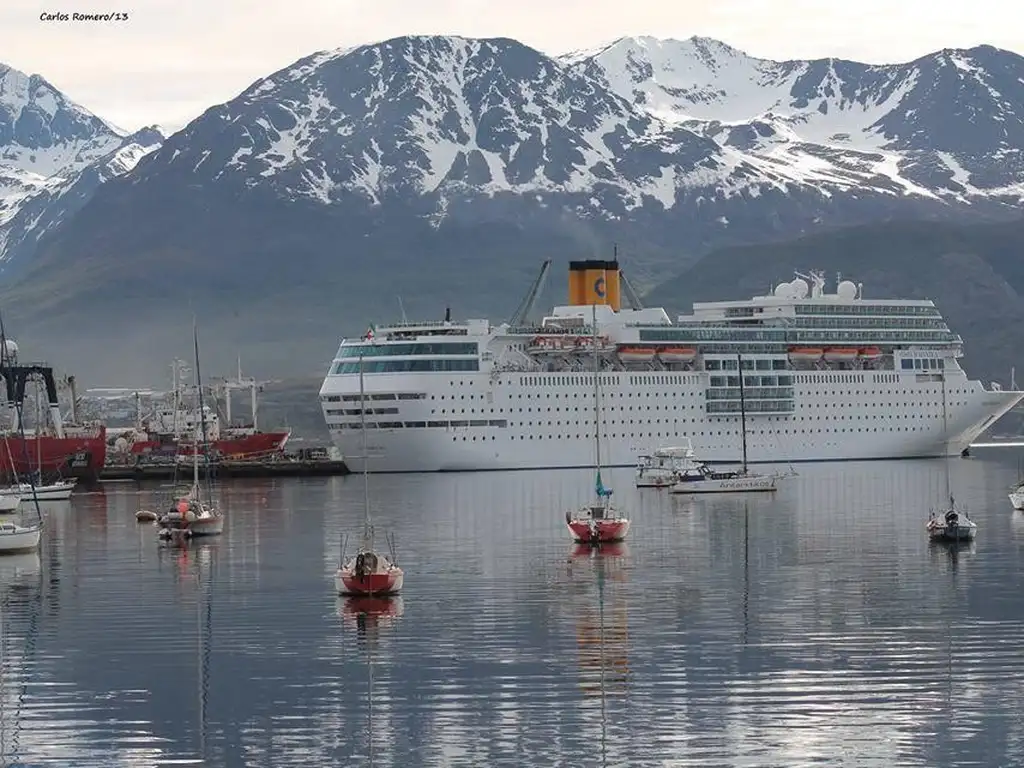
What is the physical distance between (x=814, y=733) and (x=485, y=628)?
45.6 ft

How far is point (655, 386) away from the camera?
138 m

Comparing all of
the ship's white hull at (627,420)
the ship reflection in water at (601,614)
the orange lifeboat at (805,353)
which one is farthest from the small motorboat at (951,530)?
the orange lifeboat at (805,353)

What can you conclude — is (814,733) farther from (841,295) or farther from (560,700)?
(841,295)

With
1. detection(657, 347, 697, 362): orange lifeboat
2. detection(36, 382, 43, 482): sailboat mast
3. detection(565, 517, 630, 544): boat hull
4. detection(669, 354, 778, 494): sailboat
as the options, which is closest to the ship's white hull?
detection(657, 347, 697, 362): orange lifeboat

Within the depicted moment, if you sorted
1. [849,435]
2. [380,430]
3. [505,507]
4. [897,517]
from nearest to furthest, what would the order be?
[897,517] → [505,507] → [380,430] → [849,435]

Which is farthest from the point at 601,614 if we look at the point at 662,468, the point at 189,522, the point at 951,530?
the point at 662,468

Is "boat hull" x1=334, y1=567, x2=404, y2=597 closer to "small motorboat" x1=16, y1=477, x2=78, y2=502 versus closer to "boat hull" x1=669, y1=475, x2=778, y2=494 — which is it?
"boat hull" x1=669, y1=475, x2=778, y2=494

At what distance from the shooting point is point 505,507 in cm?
9450

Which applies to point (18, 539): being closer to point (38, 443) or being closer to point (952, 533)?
point (952, 533)

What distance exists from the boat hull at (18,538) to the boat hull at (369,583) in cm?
1914

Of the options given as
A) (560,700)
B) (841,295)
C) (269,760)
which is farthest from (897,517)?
(841,295)

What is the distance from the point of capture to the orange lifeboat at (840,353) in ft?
478

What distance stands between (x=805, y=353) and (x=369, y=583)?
93081 mm

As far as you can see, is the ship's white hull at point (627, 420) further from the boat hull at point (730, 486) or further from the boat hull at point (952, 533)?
the boat hull at point (952, 533)
